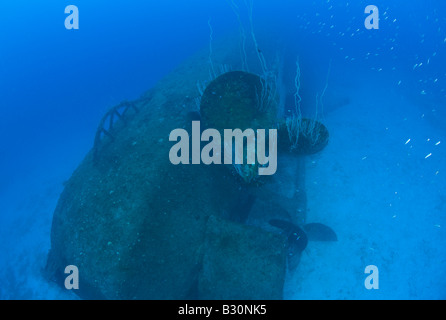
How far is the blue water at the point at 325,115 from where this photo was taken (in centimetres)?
526

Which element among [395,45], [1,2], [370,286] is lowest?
[370,286]

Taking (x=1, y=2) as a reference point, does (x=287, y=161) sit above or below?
below

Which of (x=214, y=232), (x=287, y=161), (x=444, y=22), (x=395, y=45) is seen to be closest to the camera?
(x=214, y=232)

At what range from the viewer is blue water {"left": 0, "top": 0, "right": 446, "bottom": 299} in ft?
17.2

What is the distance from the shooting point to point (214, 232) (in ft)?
12.4

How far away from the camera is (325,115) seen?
904 centimetres

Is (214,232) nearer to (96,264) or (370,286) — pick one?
(96,264)

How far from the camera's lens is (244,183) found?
15.5 ft
